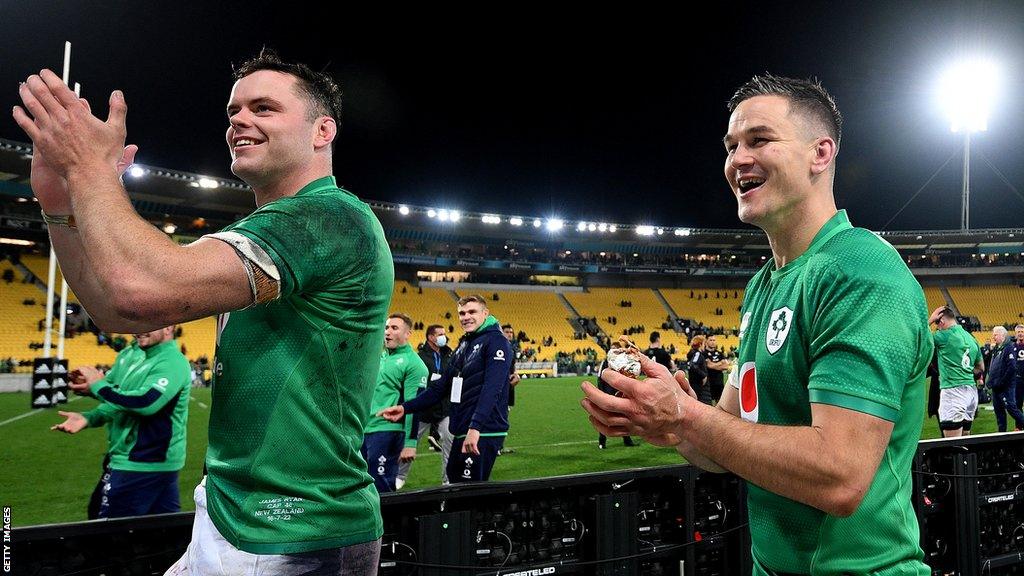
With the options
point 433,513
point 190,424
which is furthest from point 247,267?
point 190,424

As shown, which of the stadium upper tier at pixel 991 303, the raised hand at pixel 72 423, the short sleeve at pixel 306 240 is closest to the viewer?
the short sleeve at pixel 306 240

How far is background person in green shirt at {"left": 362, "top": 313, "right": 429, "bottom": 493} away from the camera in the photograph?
704cm

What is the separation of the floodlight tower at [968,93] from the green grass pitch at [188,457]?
28850 mm

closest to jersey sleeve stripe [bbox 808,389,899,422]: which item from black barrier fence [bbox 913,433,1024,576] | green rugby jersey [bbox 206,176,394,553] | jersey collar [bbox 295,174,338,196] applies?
green rugby jersey [bbox 206,176,394,553]

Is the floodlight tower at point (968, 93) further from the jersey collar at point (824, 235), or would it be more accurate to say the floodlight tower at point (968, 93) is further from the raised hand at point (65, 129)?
the raised hand at point (65, 129)

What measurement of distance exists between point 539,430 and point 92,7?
30.8 m

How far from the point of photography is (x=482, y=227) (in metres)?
52.8

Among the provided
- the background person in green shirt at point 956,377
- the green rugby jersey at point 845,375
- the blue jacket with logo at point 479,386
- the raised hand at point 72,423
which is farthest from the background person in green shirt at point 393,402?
the background person in green shirt at point 956,377

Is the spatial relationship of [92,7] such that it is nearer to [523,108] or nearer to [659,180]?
[523,108]

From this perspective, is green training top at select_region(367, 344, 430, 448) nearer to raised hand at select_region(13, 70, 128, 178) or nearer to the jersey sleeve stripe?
raised hand at select_region(13, 70, 128, 178)

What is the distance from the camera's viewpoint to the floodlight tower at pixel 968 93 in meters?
38.0

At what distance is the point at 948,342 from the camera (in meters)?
10.5

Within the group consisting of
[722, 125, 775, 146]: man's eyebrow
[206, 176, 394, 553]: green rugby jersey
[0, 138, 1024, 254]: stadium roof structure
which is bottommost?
[206, 176, 394, 553]: green rugby jersey

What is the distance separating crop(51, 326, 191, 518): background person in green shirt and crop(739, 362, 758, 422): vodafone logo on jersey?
185 inches
